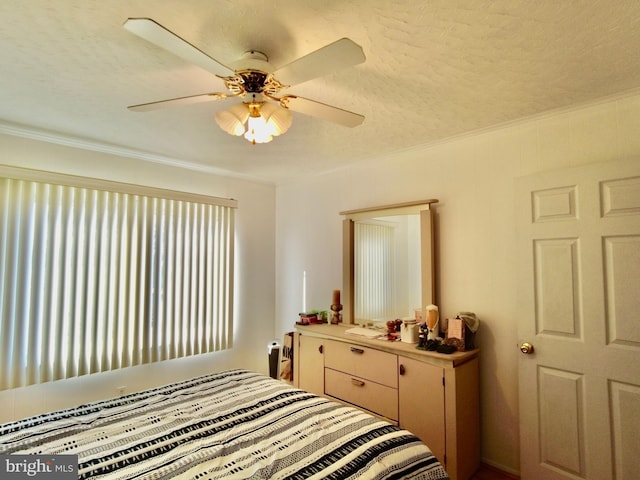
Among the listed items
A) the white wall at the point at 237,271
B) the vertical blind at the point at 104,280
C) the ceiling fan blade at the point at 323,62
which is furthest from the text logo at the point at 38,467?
the ceiling fan blade at the point at 323,62

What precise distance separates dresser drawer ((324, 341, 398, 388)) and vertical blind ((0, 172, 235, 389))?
4.22 ft

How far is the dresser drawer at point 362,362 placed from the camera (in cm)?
238

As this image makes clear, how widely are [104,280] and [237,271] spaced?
1295 millimetres

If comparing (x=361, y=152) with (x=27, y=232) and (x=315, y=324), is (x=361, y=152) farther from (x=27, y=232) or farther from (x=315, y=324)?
(x=27, y=232)

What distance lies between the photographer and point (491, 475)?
2.22 meters

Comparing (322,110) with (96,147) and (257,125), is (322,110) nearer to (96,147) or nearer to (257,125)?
(257,125)

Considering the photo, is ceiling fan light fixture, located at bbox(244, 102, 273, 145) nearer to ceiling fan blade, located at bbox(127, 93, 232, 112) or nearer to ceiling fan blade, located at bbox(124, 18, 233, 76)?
ceiling fan blade, located at bbox(127, 93, 232, 112)

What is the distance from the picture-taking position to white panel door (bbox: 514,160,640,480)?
175 centimetres

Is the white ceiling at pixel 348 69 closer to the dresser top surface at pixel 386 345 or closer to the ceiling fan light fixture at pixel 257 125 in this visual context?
the ceiling fan light fixture at pixel 257 125

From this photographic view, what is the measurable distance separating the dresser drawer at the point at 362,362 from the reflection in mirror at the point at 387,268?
1.50ft

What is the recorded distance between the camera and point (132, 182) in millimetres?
2979

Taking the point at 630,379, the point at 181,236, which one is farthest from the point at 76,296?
the point at 630,379

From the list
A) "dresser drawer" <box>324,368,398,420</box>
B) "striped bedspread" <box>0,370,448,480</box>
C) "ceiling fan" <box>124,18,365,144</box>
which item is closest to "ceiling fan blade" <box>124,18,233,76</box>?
"ceiling fan" <box>124,18,365,144</box>

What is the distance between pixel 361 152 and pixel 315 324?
1684mm
